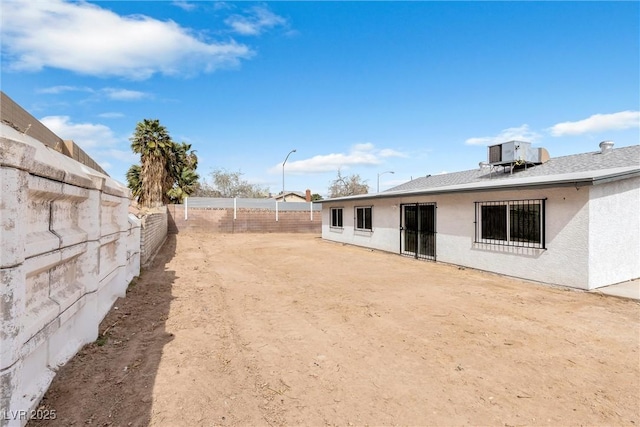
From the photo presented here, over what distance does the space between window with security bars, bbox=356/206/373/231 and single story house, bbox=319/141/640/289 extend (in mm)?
1509

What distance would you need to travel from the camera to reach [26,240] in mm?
2320

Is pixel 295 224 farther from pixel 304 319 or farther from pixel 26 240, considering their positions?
pixel 26 240

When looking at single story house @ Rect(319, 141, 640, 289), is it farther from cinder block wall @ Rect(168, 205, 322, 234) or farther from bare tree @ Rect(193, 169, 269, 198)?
bare tree @ Rect(193, 169, 269, 198)

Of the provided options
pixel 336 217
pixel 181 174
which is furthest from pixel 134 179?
pixel 336 217

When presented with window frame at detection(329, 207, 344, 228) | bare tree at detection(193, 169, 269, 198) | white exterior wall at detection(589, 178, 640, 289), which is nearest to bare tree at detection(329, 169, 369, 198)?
bare tree at detection(193, 169, 269, 198)

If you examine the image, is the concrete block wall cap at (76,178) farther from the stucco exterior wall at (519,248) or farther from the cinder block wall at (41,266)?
the stucco exterior wall at (519,248)

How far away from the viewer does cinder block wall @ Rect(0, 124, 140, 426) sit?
1.99m

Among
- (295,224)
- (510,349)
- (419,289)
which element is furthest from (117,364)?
(295,224)

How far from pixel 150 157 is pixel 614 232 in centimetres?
2773

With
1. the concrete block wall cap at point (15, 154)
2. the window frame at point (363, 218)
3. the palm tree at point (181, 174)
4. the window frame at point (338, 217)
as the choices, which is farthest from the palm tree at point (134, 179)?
the concrete block wall cap at point (15, 154)

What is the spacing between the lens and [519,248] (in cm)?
897

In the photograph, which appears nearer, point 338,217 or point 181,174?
point 338,217

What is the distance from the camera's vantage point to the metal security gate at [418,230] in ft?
40.4

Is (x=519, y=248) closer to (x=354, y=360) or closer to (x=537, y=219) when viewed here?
(x=537, y=219)
